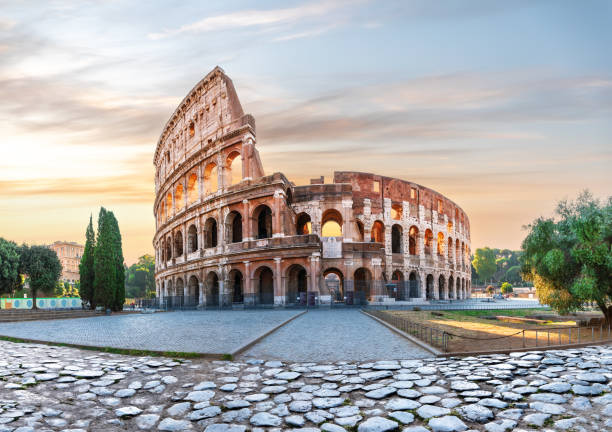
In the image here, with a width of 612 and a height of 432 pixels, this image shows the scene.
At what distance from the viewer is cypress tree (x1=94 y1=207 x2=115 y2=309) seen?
98.7ft

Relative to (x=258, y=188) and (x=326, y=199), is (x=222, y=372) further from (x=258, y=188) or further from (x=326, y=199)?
(x=326, y=199)

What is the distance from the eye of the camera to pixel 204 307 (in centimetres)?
3512

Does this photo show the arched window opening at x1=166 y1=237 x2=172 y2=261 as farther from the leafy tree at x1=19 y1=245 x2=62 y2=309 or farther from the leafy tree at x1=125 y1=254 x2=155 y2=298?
the leafy tree at x1=125 y1=254 x2=155 y2=298

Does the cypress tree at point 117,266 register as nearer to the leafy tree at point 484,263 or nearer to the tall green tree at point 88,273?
the tall green tree at point 88,273

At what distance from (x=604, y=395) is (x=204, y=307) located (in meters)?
32.2

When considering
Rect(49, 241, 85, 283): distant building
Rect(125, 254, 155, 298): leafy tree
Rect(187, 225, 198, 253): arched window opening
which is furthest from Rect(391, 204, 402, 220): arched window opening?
Rect(49, 241, 85, 283): distant building

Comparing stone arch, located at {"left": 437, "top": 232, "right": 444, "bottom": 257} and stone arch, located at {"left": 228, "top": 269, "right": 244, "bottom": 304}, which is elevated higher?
stone arch, located at {"left": 437, "top": 232, "right": 444, "bottom": 257}

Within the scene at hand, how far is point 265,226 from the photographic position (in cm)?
3572

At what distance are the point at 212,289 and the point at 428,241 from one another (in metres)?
25.8

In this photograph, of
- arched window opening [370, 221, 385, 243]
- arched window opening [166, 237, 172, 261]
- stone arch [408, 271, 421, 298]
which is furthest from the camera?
arched window opening [166, 237, 172, 261]

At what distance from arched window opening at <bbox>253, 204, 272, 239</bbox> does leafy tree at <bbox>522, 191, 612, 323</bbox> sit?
22.1 meters

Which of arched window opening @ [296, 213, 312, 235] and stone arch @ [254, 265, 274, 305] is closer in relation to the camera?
stone arch @ [254, 265, 274, 305]

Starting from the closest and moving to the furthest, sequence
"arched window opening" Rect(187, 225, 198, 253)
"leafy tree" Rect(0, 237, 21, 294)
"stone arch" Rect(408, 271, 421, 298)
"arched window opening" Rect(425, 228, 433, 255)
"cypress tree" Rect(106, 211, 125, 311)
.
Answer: "cypress tree" Rect(106, 211, 125, 311) → "leafy tree" Rect(0, 237, 21, 294) → "arched window opening" Rect(187, 225, 198, 253) → "stone arch" Rect(408, 271, 421, 298) → "arched window opening" Rect(425, 228, 433, 255)

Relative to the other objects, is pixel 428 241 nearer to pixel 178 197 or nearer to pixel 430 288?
pixel 430 288
